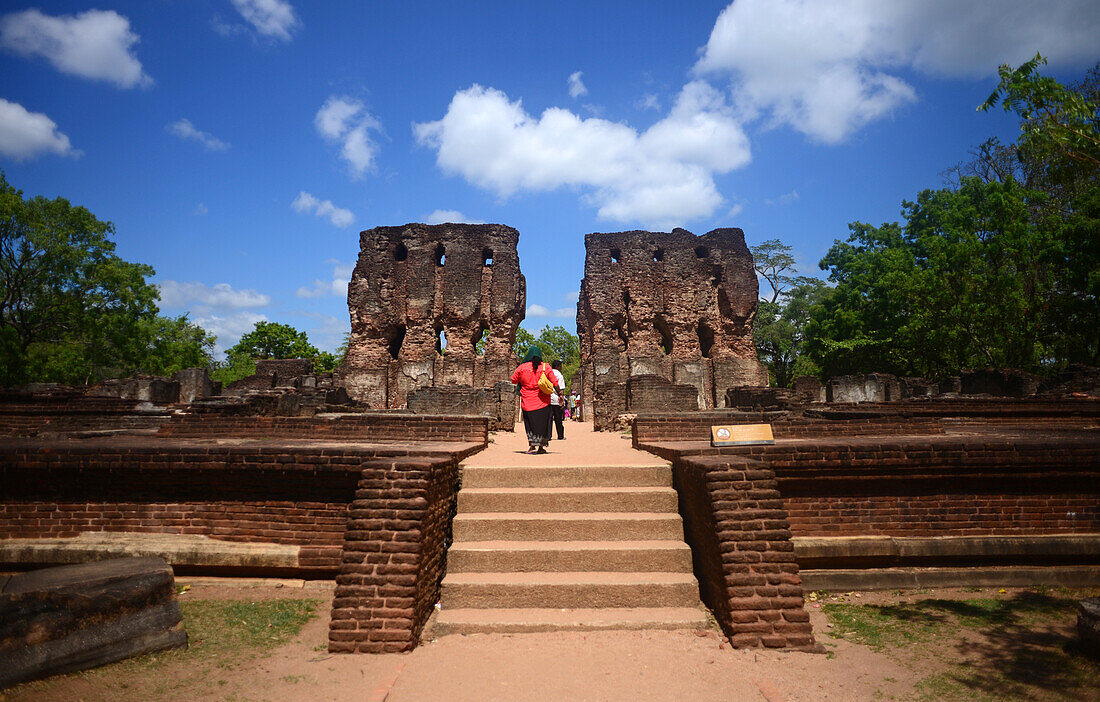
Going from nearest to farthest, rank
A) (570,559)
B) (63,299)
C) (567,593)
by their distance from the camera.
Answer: (567,593) → (570,559) → (63,299)

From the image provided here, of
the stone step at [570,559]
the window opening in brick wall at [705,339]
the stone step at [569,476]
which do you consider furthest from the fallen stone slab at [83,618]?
the window opening in brick wall at [705,339]

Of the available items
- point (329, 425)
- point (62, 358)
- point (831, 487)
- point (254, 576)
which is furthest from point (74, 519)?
point (62, 358)

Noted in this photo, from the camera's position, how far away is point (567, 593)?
4430mm

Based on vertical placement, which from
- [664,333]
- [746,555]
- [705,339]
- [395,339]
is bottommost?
[746,555]

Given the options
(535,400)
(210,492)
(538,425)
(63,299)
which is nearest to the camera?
(210,492)

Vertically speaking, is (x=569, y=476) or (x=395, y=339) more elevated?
(x=395, y=339)

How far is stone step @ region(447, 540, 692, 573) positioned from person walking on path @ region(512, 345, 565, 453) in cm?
324

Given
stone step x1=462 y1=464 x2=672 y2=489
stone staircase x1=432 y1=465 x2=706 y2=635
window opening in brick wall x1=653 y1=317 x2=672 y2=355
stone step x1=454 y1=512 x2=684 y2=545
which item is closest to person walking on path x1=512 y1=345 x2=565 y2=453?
stone step x1=462 y1=464 x2=672 y2=489

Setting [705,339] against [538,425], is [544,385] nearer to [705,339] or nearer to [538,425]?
[538,425]

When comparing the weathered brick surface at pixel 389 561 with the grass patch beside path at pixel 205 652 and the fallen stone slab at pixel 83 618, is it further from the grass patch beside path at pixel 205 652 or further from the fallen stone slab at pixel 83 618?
the fallen stone slab at pixel 83 618

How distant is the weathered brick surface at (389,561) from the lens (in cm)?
390

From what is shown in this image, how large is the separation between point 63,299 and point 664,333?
97.8 feet

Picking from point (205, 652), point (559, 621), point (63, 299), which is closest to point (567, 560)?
point (559, 621)

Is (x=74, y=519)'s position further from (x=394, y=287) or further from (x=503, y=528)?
(x=394, y=287)
